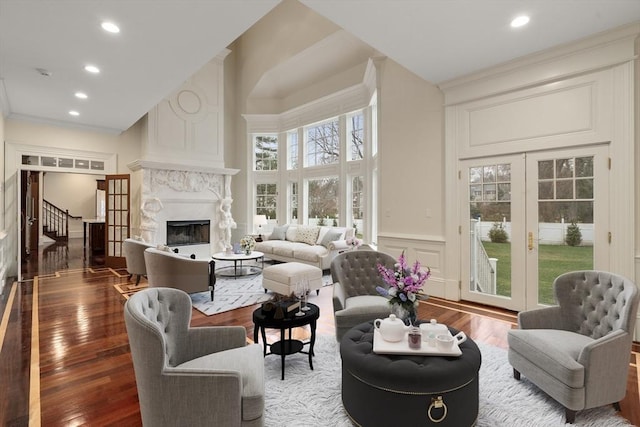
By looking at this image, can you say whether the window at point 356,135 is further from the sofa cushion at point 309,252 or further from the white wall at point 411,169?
the sofa cushion at point 309,252

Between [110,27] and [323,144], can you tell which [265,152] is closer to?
[323,144]

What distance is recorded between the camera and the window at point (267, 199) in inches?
372

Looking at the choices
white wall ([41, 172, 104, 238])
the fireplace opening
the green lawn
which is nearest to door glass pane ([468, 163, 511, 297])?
the green lawn

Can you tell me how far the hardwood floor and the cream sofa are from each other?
3.78 feet

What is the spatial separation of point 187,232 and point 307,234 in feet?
11.0

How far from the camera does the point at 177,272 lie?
4.50m

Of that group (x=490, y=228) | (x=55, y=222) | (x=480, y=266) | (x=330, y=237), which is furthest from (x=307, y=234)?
(x=55, y=222)

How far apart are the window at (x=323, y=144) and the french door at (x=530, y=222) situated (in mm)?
3889

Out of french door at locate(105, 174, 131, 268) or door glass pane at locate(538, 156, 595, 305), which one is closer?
door glass pane at locate(538, 156, 595, 305)

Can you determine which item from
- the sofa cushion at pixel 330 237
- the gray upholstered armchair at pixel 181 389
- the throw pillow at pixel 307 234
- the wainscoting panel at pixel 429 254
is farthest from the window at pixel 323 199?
the gray upholstered armchair at pixel 181 389

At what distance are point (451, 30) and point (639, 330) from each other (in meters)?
3.65

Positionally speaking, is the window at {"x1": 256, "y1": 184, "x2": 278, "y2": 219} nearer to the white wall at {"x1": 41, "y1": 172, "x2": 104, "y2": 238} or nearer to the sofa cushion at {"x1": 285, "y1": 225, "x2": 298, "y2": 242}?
the sofa cushion at {"x1": 285, "y1": 225, "x2": 298, "y2": 242}

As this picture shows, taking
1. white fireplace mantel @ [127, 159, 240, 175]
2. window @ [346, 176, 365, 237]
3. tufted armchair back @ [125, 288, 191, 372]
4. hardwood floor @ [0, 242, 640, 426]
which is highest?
white fireplace mantel @ [127, 159, 240, 175]

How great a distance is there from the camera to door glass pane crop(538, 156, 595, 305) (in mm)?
3561
